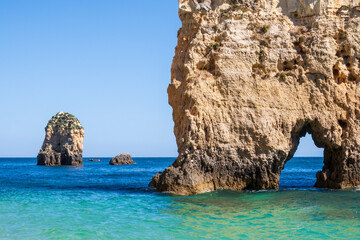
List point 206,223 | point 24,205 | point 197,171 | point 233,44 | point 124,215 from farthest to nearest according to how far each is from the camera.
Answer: point 233,44 → point 197,171 → point 24,205 → point 124,215 → point 206,223

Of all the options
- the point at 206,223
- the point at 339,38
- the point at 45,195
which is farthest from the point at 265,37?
the point at 45,195

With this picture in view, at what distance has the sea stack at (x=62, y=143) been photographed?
241 feet

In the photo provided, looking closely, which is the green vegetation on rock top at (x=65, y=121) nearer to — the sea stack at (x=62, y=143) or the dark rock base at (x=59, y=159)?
the sea stack at (x=62, y=143)

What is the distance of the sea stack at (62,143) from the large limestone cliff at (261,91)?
188ft

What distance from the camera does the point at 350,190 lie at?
18.4 m

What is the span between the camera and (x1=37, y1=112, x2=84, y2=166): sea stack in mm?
73562

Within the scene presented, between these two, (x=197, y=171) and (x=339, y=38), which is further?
(x=339, y=38)

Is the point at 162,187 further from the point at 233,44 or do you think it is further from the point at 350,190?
the point at 350,190

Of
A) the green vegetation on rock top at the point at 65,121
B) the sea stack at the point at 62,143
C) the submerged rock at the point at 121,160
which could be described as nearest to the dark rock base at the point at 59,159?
the sea stack at the point at 62,143

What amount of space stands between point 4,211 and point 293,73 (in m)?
14.4

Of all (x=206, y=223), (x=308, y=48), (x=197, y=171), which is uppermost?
(x=308, y=48)

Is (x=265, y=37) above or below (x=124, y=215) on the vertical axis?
above

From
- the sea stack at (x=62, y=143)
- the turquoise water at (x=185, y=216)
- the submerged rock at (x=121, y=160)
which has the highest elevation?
the sea stack at (x=62, y=143)

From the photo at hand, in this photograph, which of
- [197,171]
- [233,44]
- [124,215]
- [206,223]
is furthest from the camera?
[233,44]
